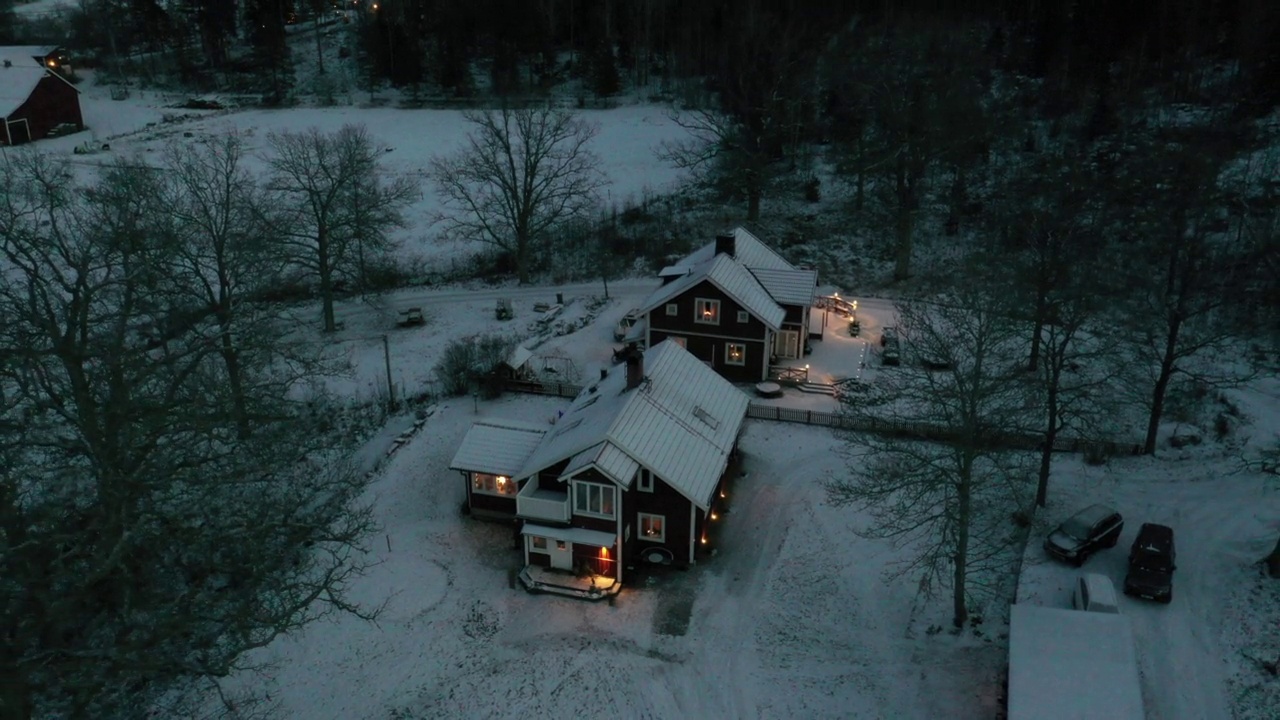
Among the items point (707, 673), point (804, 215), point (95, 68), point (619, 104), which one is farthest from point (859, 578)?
point (95, 68)

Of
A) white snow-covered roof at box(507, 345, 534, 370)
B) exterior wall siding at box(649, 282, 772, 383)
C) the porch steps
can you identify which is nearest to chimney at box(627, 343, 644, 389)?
exterior wall siding at box(649, 282, 772, 383)

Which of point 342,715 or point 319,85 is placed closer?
point 342,715

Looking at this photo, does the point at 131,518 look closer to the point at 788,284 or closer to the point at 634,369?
the point at 634,369

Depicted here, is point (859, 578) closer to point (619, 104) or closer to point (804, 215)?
point (804, 215)

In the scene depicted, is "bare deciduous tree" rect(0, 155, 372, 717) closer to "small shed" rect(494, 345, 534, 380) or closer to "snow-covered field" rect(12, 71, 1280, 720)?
"snow-covered field" rect(12, 71, 1280, 720)

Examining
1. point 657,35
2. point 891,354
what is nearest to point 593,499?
point 891,354

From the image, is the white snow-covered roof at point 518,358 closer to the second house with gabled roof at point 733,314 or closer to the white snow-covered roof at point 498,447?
the second house with gabled roof at point 733,314
